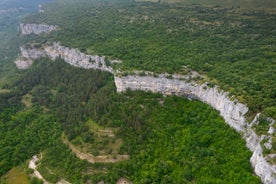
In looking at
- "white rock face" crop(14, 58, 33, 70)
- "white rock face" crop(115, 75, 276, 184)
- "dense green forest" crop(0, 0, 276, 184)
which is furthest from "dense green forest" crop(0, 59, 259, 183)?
"white rock face" crop(14, 58, 33, 70)

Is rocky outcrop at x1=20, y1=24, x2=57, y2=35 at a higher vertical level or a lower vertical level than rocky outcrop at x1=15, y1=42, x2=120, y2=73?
higher

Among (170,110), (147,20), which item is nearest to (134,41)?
(147,20)

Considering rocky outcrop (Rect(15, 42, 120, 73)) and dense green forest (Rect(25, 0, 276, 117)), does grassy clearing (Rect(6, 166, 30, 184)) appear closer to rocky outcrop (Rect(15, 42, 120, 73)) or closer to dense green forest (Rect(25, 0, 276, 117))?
dense green forest (Rect(25, 0, 276, 117))

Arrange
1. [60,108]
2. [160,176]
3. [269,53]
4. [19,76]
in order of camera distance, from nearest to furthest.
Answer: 1. [160,176]
2. [269,53]
3. [60,108]
4. [19,76]

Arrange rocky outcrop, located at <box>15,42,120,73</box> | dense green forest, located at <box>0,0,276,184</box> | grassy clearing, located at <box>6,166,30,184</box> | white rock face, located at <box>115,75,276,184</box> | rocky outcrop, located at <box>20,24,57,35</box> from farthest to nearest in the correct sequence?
rocky outcrop, located at <box>20,24,57,35</box> → rocky outcrop, located at <box>15,42,120,73</box> → grassy clearing, located at <box>6,166,30,184</box> → dense green forest, located at <box>0,0,276,184</box> → white rock face, located at <box>115,75,276,184</box>

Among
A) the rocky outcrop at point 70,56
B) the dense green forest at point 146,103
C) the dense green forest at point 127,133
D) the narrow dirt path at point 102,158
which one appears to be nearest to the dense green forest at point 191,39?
the dense green forest at point 146,103

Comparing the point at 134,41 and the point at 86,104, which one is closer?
the point at 86,104

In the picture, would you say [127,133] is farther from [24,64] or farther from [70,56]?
[24,64]

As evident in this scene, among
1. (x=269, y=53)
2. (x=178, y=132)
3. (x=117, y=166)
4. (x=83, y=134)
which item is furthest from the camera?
(x=269, y=53)

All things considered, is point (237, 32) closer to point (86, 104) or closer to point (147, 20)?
point (147, 20)

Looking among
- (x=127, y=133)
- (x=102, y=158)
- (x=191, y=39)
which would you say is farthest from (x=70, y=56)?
(x=102, y=158)
